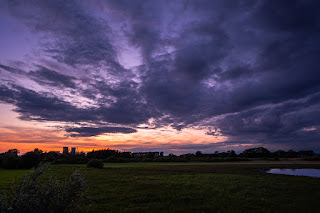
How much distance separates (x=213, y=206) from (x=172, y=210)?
12.1ft

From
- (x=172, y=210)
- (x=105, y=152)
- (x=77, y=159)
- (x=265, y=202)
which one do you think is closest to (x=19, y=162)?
(x=77, y=159)

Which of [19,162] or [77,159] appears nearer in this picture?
[19,162]

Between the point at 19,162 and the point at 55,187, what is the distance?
71556mm

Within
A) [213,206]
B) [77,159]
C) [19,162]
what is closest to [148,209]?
[213,206]

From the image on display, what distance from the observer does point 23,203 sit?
748 centimetres

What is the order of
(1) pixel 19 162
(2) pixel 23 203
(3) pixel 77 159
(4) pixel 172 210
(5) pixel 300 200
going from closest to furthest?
(2) pixel 23 203 < (4) pixel 172 210 < (5) pixel 300 200 < (1) pixel 19 162 < (3) pixel 77 159

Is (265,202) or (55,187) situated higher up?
(55,187)

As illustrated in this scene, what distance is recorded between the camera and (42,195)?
823 centimetres

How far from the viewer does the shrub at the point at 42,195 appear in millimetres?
7488

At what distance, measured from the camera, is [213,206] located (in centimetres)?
1639

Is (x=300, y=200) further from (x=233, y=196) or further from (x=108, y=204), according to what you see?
(x=108, y=204)

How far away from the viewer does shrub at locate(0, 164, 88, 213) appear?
7.49 m

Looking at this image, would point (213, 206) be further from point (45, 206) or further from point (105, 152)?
point (105, 152)

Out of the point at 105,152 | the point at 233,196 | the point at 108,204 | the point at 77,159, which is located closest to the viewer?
the point at 108,204
